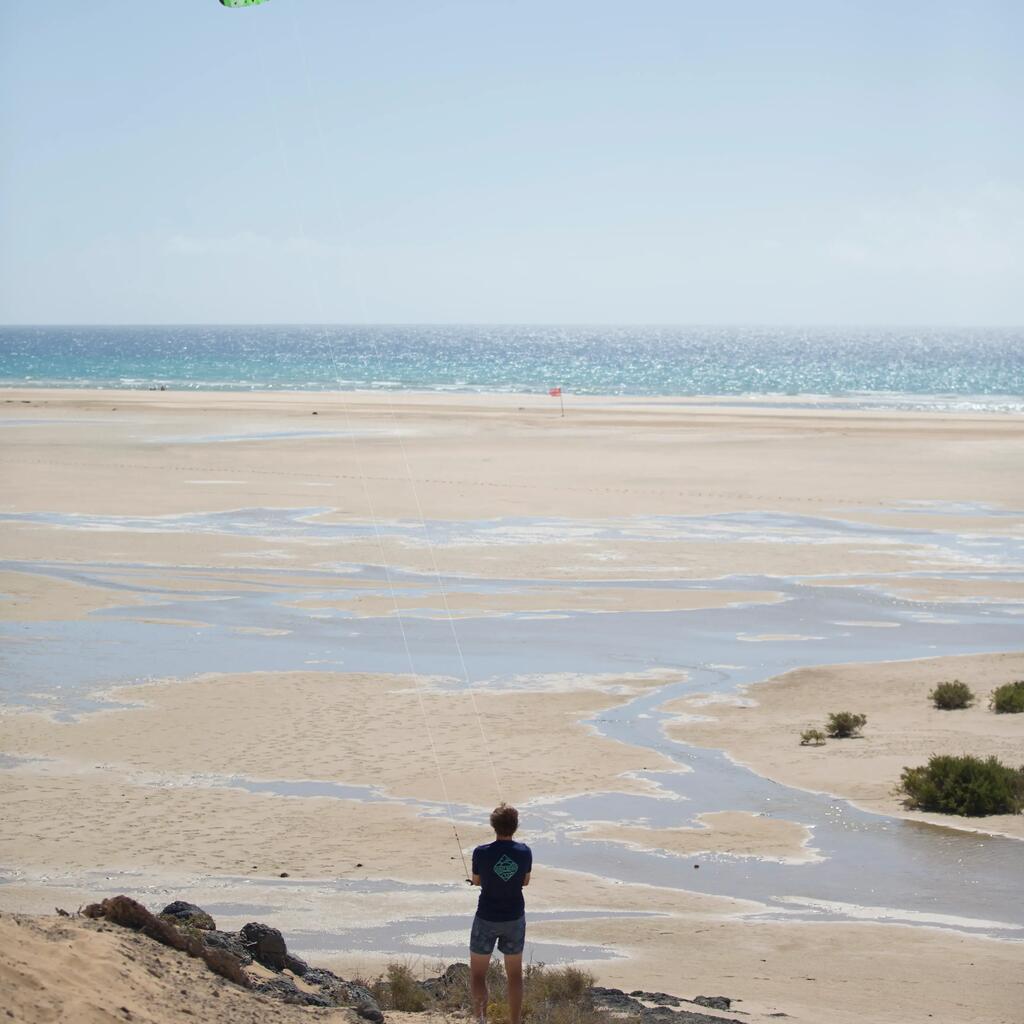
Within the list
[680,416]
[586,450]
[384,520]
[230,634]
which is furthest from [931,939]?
[680,416]

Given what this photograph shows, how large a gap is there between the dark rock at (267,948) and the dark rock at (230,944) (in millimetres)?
40

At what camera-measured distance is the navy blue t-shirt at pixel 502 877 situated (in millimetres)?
7621

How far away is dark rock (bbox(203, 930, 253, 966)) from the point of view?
8.17 m

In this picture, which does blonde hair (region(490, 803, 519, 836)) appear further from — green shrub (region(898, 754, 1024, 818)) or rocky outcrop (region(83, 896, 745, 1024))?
green shrub (region(898, 754, 1024, 818))

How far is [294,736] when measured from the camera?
50.9ft

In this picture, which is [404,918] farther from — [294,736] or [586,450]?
[586,450]

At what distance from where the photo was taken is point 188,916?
28.6ft

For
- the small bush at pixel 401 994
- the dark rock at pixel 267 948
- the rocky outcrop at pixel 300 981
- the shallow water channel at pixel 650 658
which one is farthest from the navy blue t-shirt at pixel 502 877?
the shallow water channel at pixel 650 658

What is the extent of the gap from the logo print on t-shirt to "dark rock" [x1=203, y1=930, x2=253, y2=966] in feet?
5.35

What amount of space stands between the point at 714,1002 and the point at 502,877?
1.98 metres

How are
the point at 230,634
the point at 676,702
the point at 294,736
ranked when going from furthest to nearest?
1. the point at 230,634
2. the point at 676,702
3. the point at 294,736

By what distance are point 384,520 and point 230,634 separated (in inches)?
484

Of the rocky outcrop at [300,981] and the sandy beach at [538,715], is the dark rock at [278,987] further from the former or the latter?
the sandy beach at [538,715]

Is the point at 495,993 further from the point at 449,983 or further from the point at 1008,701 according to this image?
the point at 1008,701
